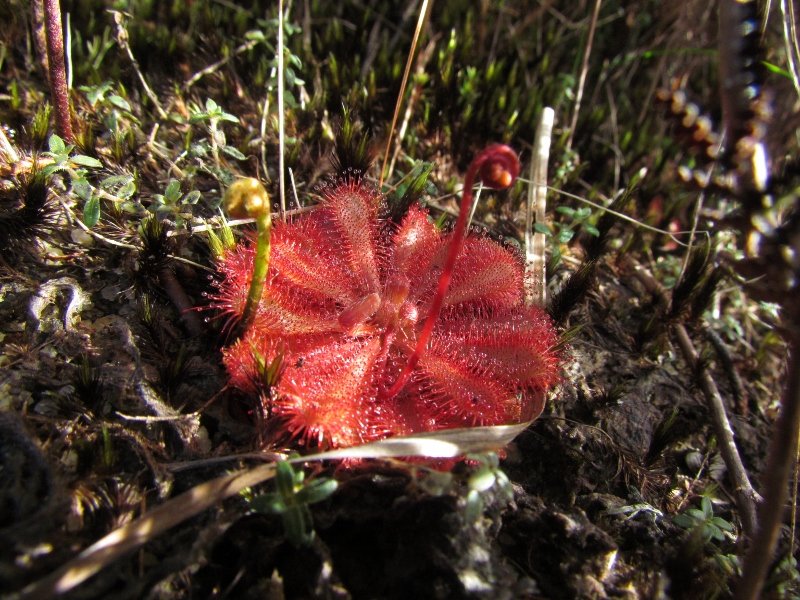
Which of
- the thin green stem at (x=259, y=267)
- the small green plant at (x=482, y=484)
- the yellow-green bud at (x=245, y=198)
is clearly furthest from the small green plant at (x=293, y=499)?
the yellow-green bud at (x=245, y=198)

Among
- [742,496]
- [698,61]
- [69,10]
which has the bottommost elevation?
[742,496]

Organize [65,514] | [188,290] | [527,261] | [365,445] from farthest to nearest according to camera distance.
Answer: [527,261]
[188,290]
[365,445]
[65,514]

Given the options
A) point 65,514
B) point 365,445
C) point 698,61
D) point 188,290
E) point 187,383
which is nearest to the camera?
point 65,514

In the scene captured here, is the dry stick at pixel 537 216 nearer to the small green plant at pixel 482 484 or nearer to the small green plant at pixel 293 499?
the small green plant at pixel 482 484

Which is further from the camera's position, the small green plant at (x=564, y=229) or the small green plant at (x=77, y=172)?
the small green plant at (x=564, y=229)

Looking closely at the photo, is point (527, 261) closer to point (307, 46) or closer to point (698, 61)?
point (307, 46)

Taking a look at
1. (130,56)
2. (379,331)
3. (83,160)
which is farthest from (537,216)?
(130,56)

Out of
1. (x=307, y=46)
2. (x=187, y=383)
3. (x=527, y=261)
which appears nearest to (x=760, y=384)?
(x=527, y=261)
